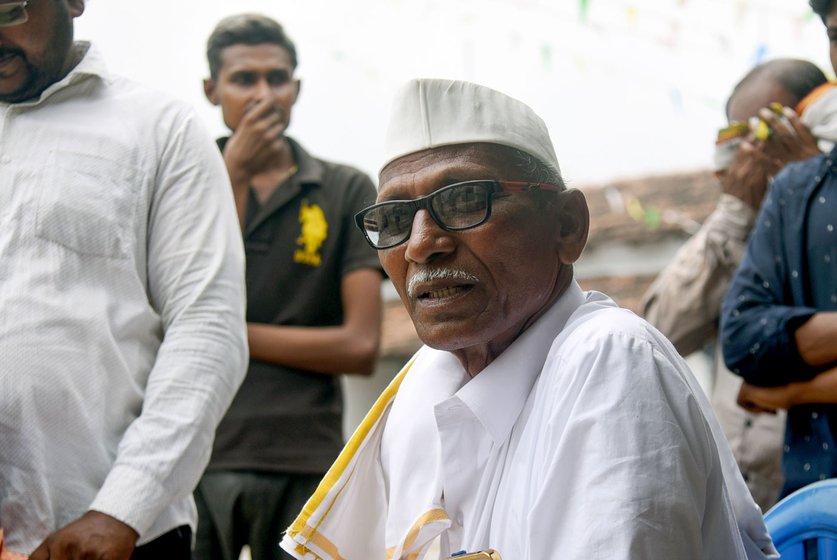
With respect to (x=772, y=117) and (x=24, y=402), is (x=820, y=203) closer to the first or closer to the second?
(x=772, y=117)

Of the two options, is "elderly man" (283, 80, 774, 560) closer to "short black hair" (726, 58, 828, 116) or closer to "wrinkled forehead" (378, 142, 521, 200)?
"wrinkled forehead" (378, 142, 521, 200)

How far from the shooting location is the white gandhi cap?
6.45ft

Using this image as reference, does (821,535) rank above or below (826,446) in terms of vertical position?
above

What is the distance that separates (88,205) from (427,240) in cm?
90

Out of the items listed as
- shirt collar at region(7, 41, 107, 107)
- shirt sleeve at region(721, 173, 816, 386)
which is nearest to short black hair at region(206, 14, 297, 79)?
shirt collar at region(7, 41, 107, 107)

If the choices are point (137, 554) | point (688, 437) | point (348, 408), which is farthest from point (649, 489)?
point (348, 408)

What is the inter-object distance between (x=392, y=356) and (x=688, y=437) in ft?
22.5

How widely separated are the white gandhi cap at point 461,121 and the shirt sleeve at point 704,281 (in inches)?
67.2

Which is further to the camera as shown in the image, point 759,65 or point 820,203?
point 759,65

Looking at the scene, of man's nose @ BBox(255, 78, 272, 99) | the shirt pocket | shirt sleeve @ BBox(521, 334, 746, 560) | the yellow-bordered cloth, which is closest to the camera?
shirt sleeve @ BBox(521, 334, 746, 560)

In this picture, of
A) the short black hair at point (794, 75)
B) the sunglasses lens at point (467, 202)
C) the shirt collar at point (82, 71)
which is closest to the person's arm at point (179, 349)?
the shirt collar at point (82, 71)

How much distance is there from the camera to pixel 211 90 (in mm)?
4035

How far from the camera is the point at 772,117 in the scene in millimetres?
3396

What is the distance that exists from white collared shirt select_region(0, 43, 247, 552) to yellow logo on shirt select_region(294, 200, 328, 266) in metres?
0.87
